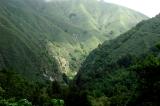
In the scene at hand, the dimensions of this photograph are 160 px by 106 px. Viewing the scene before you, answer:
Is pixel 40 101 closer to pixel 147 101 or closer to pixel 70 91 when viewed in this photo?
pixel 70 91

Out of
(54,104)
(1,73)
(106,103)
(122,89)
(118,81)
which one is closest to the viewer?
(54,104)

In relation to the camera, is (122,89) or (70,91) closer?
(70,91)

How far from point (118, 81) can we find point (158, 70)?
13242 centimetres

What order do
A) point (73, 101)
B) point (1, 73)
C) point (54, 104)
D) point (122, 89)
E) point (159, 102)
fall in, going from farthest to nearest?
1. point (122, 89)
2. point (1, 73)
3. point (73, 101)
4. point (159, 102)
5. point (54, 104)

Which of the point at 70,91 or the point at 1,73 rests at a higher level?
the point at 1,73

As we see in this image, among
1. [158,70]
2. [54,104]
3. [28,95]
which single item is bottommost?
[54,104]

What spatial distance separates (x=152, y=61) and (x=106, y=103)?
69.7m

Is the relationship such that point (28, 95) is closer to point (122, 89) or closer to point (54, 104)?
point (122, 89)

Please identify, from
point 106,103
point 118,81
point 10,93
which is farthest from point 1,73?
point 118,81

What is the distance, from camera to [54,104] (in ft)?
153

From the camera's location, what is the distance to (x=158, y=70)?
6153 cm

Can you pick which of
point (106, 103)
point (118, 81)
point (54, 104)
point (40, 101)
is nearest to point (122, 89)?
point (118, 81)

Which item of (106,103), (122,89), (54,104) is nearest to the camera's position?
(54,104)

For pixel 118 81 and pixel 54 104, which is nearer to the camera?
pixel 54 104
